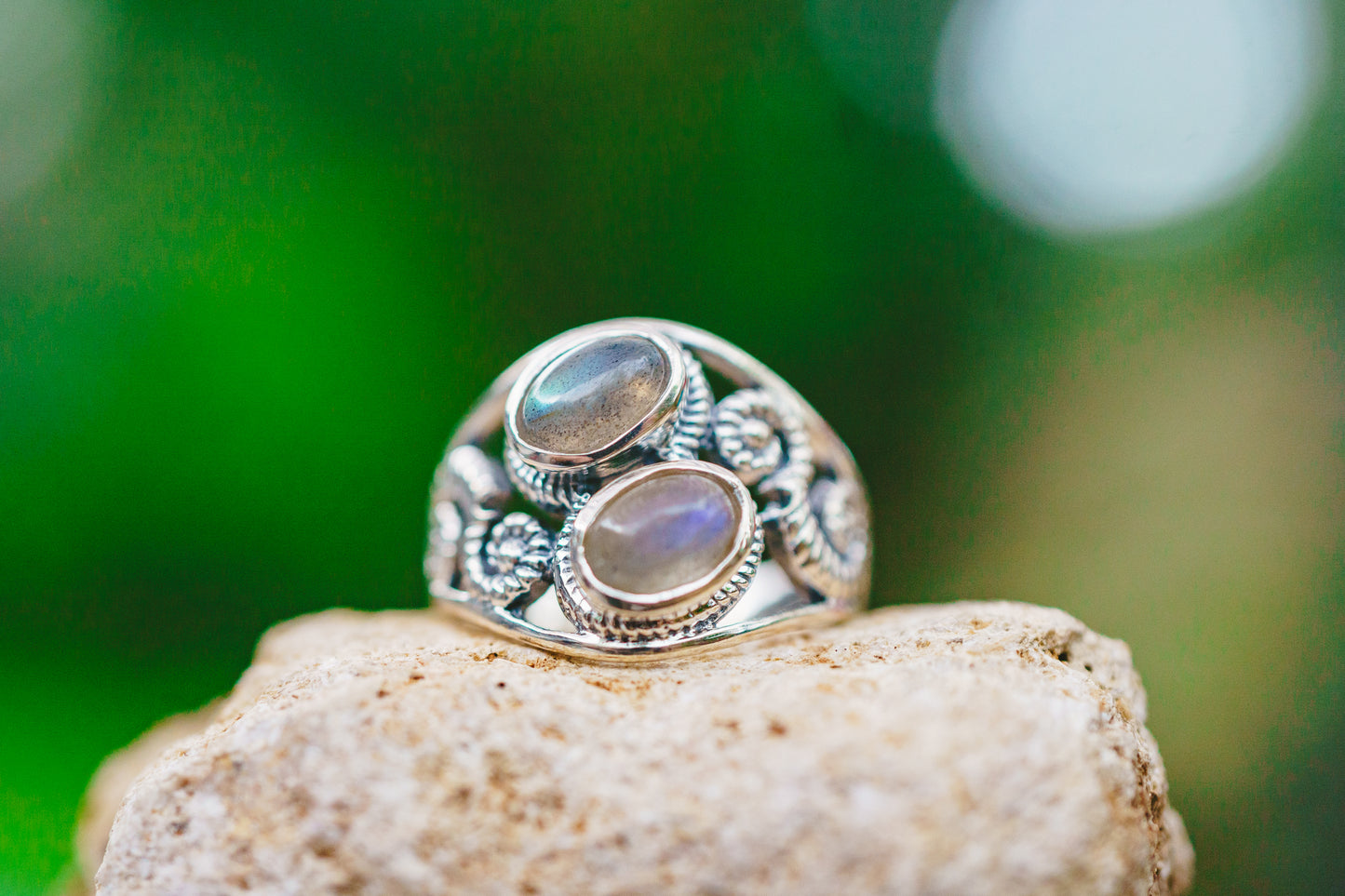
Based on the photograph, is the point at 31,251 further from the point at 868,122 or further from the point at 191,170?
the point at 868,122

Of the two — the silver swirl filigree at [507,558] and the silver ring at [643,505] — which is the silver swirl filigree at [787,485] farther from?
the silver swirl filigree at [507,558]

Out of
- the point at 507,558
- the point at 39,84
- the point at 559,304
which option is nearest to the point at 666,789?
the point at 507,558

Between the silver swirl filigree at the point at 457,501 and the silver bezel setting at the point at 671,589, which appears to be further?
the silver swirl filigree at the point at 457,501

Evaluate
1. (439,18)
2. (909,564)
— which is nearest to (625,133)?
(439,18)

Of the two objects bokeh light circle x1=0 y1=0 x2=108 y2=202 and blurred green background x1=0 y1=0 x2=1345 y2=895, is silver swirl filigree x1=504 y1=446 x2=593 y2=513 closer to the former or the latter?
blurred green background x1=0 y1=0 x2=1345 y2=895

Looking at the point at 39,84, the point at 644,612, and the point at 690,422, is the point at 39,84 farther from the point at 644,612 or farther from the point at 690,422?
the point at 644,612

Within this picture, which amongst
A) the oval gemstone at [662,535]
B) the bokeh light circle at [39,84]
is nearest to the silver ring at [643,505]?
the oval gemstone at [662,535]
